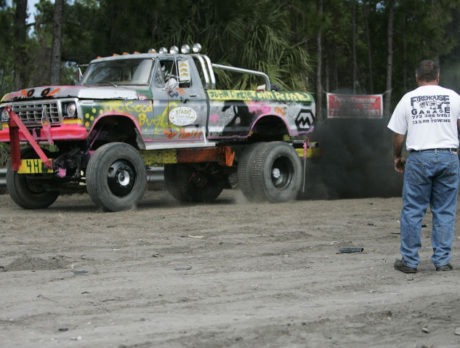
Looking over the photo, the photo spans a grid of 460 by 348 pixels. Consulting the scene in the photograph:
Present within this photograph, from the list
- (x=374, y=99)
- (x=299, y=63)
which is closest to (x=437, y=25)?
(x=374, y=99)

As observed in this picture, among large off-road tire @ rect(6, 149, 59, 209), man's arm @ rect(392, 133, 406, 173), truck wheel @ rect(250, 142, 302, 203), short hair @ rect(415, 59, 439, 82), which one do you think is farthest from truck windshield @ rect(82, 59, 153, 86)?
short hair @ rect(415, 59, 439, 82)

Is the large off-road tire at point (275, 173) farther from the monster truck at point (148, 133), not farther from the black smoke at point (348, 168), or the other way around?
the black smoke at point (348, 168)

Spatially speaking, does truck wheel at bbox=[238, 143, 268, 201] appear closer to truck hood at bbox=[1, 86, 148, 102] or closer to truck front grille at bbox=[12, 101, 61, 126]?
truck hood at bbox=[1, 86, 148, 102]

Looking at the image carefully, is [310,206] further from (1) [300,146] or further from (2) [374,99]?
(2) [374,99]

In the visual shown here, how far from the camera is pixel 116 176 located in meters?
10.3

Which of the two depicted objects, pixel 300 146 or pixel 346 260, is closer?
pixel 346 260

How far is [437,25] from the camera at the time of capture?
72.4ft

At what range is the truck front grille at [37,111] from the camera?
9.98 m

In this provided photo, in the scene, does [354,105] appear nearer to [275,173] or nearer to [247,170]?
[275,173]

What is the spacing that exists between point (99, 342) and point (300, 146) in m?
9.72

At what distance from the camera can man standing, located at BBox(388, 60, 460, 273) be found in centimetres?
571

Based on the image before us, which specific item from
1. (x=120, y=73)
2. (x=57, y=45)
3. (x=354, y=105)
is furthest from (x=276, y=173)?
(x=354, y=105)

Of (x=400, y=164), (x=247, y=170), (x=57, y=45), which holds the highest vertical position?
(x=57, y=45)

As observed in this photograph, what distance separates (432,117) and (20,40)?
40.8 ft
